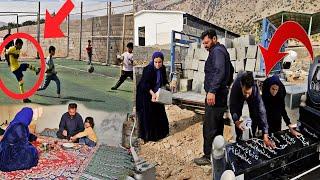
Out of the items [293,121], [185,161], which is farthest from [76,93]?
[293,121]

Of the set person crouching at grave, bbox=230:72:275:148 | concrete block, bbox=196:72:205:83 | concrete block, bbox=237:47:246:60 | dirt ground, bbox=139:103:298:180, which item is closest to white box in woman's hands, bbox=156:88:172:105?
dirt ground, bbox=139:103:298:180

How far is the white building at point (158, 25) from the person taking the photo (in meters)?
4.13

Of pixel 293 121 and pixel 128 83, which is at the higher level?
pixel 128 83

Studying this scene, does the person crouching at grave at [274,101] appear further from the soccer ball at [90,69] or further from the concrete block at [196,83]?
the soccer ball at [90,69]

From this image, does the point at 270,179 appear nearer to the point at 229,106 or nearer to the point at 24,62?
the point at 229,106

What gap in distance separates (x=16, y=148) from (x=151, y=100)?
1451mm

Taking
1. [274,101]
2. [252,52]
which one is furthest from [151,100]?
[252,52]

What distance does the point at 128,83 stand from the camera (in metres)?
4.27

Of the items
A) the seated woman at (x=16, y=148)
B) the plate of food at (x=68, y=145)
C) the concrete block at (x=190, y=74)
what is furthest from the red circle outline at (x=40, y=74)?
the concrete block at (x=190, y=74)

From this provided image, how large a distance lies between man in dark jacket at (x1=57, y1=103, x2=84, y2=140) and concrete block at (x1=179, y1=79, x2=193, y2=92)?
70.0 inches

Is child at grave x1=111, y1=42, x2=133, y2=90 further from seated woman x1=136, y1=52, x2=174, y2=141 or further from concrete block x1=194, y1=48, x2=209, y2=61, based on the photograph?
concrete block x1=194, y1=48, x2=209, y2=61

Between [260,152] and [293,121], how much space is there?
149 cm

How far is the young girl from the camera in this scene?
421 cm

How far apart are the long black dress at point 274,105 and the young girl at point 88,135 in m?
2.06
